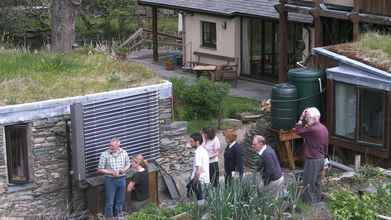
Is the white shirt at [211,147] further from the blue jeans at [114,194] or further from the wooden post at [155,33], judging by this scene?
the wooden post at [155,33]

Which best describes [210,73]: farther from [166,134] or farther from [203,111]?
[166,134]

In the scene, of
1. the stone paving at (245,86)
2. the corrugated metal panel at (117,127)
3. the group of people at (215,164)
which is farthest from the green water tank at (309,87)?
the stone paving at (245,86)

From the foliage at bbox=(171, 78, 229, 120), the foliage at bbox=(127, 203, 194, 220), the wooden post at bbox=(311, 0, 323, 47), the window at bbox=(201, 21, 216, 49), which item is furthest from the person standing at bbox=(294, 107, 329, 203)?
the window at bbox=(201, 21, 216, 49)

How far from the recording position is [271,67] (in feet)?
90.6

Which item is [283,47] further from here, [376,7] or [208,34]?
[208,34]

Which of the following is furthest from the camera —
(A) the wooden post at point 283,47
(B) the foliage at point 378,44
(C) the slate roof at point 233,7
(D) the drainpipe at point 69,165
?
(C) the slate roof at point 233,7

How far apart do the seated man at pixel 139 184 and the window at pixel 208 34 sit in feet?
49.4

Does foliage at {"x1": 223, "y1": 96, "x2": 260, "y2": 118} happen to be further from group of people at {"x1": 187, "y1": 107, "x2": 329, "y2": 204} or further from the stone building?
group of people at {"x1": 187, "y1": 107, "x2": 329, "y2": 204}

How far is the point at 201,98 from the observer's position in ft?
70.1

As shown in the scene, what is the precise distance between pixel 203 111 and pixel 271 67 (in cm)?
648

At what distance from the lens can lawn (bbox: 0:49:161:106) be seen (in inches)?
570

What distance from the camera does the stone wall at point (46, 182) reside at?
13808mm

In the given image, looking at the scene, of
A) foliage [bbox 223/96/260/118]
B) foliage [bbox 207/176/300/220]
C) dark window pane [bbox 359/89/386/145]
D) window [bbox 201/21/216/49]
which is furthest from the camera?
window [bbox 201/21/216/49]

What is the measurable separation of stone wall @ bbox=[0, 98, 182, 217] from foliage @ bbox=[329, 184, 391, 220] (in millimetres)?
4549
